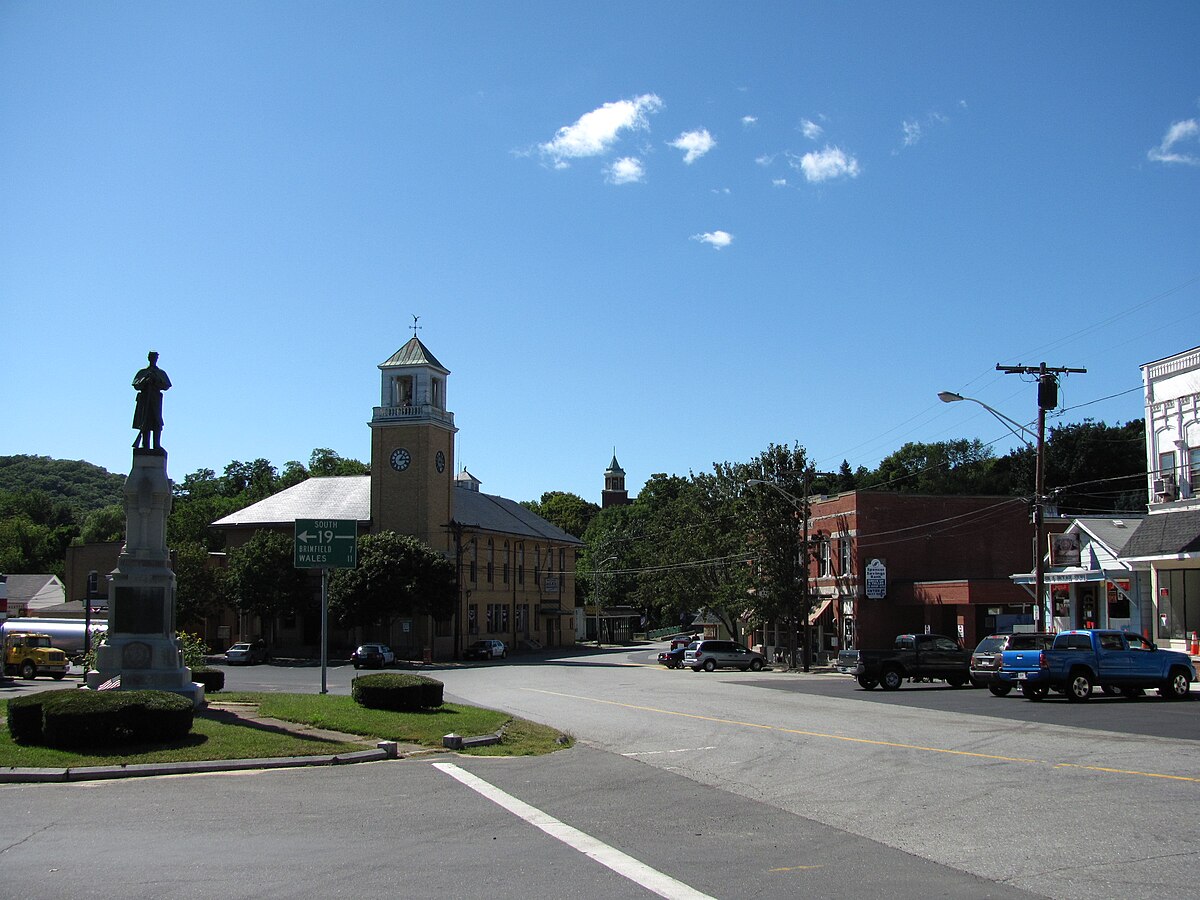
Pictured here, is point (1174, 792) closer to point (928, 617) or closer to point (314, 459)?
point (928, 617)

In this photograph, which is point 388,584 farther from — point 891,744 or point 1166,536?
point 891,744

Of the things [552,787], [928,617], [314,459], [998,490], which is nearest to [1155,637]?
[928,617]

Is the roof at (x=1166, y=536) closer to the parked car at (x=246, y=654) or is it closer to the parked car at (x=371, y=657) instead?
the parked car at (x=371, y=657)

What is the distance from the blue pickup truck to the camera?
27.3 metres

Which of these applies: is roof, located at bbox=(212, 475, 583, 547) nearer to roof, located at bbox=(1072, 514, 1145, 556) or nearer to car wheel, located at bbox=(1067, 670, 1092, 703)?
roof, located at bbox=(1072, 514, 1145, 556)

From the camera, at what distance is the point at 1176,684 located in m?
27.6

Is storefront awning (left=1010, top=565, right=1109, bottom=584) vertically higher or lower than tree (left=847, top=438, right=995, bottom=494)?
lower

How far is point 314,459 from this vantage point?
116062mm

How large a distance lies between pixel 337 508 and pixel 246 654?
15.9 m

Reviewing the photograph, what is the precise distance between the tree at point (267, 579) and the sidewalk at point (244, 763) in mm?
46941

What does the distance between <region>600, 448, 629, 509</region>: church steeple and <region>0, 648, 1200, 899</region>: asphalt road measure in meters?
157

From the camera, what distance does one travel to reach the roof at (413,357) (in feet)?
234

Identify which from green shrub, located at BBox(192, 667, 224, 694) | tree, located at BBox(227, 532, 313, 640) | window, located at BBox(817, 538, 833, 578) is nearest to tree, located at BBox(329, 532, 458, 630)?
tree, located at BBox(227, 532, 313, 640)

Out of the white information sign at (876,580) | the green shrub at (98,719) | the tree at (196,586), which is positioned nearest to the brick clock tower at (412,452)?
the tree at (196,586)
